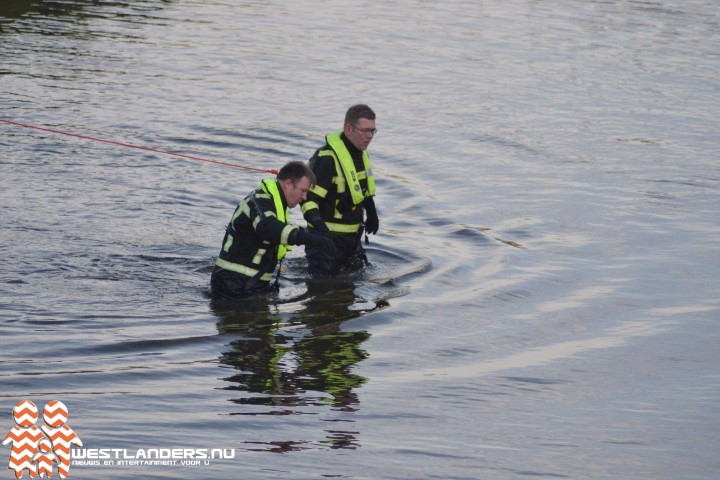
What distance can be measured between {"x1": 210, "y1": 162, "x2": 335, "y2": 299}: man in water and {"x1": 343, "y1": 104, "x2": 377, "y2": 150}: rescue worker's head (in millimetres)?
984

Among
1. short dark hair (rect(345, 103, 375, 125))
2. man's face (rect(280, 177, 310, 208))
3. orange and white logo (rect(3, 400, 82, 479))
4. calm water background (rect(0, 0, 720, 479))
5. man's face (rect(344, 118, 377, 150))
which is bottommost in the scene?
orange and white logo (rect(3, 400, 82, 479))

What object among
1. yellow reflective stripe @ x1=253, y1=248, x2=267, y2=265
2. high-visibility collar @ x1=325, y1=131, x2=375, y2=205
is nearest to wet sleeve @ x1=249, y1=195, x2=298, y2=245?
yellow reflective stripe @ x1=253, y1=248, x2=267, y2=265

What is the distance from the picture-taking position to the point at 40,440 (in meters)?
6.80

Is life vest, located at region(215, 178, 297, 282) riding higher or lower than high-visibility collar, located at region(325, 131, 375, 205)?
lower

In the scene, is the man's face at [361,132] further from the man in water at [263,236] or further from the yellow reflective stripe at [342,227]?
the man in water at [263,236]

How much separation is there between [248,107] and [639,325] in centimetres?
1027

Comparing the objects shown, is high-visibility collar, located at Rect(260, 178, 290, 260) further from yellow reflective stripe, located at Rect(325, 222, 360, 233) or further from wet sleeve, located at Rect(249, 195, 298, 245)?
yellow reflective stripe, located at Rect(325, 222, 360, 233)

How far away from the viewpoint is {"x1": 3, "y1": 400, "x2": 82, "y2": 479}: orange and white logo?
6.42 metres

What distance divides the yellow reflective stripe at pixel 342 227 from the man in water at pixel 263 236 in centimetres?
69

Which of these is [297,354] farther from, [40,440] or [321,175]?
[40,440]

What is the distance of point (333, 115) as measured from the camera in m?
18.7

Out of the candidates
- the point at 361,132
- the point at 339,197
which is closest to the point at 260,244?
the point at 339,197

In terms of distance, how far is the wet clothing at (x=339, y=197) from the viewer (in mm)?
10422

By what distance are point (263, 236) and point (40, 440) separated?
297 cm
